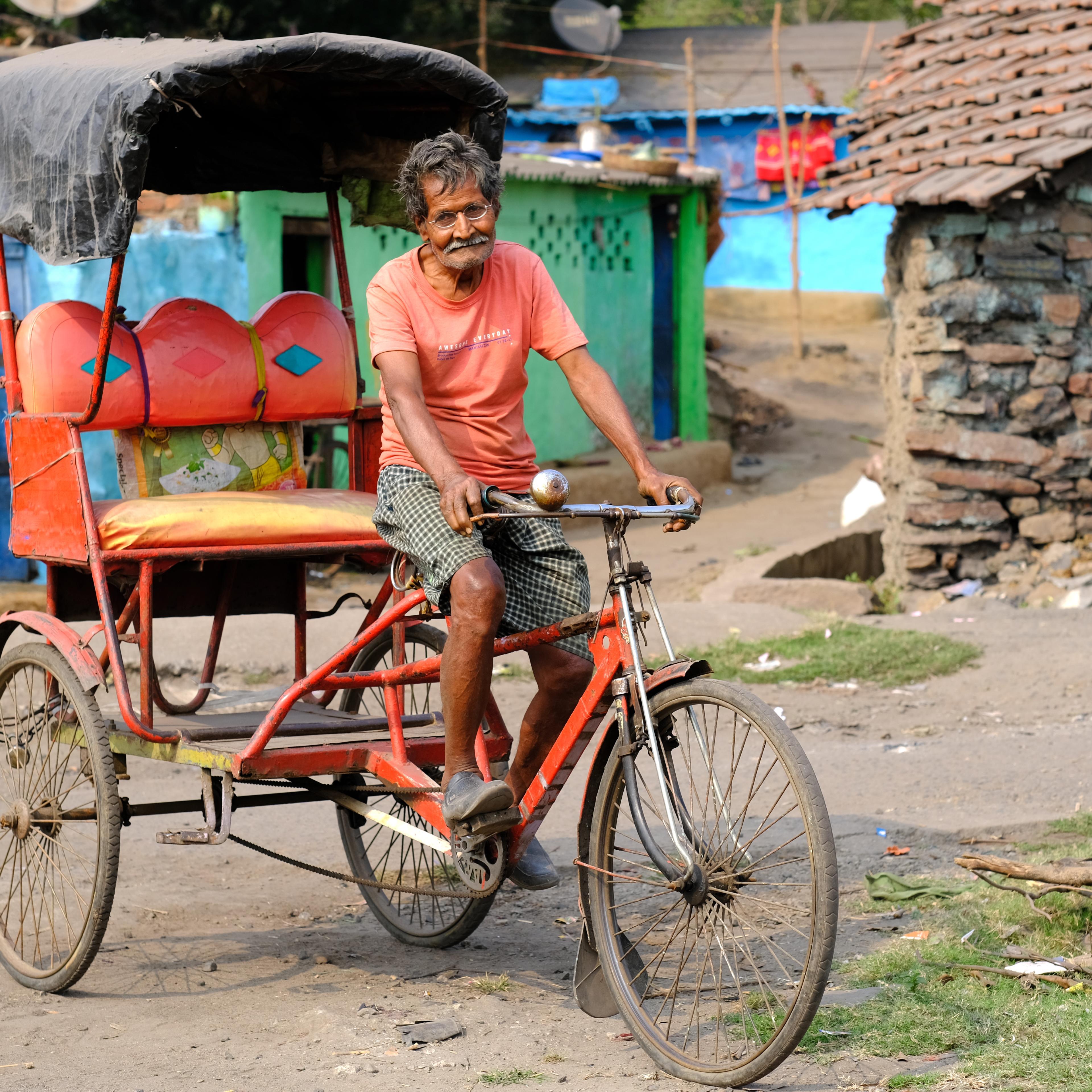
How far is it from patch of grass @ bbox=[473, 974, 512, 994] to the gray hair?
195 cm

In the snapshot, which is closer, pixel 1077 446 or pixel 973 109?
pixel 1077 446

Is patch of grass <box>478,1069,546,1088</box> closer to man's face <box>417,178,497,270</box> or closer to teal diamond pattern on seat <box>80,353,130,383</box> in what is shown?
man's face <box>417,178,497,270</box>

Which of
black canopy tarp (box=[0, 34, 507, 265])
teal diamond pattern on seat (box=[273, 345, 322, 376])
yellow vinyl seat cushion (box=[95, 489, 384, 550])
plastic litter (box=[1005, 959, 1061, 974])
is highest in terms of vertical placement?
black canopy tarp (box=[0, 34, 507, 265])

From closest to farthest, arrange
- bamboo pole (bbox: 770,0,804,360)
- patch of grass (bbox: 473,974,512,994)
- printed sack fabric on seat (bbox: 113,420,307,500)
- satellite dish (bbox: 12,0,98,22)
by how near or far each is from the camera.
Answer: patch of grass (bbox: 473,974,512,994) → printed sack fabric on seat (bbox: 113,420,307,500) → satellite dish (bbox: 12,0,98,22) → bamboo pole (bbox: 770,0,804,360)

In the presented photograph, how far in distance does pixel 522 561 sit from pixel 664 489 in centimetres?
48

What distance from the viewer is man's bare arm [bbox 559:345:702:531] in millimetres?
3342

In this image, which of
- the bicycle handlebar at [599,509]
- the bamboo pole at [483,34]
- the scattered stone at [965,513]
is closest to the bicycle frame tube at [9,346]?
the bicycle handlebar at [599,509]

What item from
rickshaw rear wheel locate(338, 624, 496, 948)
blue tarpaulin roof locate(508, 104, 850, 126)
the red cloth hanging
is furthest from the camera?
the red cloth hanging

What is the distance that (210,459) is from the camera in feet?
15.8

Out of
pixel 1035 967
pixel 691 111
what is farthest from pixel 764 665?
pixel 691 111

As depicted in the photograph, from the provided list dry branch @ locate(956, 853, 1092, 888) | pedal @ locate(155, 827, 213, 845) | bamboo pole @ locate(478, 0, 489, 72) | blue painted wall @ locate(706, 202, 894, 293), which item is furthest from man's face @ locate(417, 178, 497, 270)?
blue painted wall @ locate(706, 202, 894, 293)

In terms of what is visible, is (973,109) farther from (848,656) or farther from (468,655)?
(468,655)

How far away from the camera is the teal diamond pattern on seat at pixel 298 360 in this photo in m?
4.77

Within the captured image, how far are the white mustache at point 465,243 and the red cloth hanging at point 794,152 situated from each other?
23819 mm
